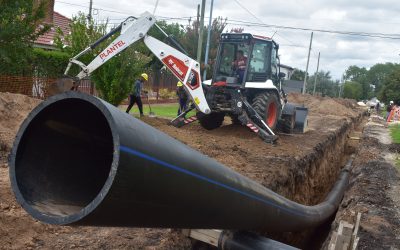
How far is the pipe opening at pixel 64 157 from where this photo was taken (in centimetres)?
222

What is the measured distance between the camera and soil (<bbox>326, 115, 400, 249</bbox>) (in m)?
5.50

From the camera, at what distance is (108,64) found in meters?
13.8

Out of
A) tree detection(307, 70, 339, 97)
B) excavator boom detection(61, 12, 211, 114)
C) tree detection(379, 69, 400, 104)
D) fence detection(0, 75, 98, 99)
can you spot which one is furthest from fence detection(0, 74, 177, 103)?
tree detection(307, 70, 339, 97)

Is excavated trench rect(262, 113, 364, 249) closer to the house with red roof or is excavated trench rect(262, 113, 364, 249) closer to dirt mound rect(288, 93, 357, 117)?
the house with red roof

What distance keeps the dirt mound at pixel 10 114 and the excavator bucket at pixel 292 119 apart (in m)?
7.82

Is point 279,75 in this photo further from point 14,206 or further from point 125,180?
point 125,180

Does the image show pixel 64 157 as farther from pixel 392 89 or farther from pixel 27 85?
pixel 392 89

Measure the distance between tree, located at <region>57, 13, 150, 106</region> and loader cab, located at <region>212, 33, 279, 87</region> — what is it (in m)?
3.05

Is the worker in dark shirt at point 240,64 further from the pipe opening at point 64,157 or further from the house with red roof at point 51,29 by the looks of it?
the house with red roof at point 51,29

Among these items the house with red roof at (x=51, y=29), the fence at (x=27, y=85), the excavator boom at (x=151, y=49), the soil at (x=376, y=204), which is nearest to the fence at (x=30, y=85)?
the fence at (x=27, y=85)

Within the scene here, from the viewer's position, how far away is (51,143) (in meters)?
2.35

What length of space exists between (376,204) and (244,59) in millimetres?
6397

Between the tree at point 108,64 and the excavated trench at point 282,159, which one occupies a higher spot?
the tree at point 108,64

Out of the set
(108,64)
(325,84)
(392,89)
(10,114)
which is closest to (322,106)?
(392,89)
